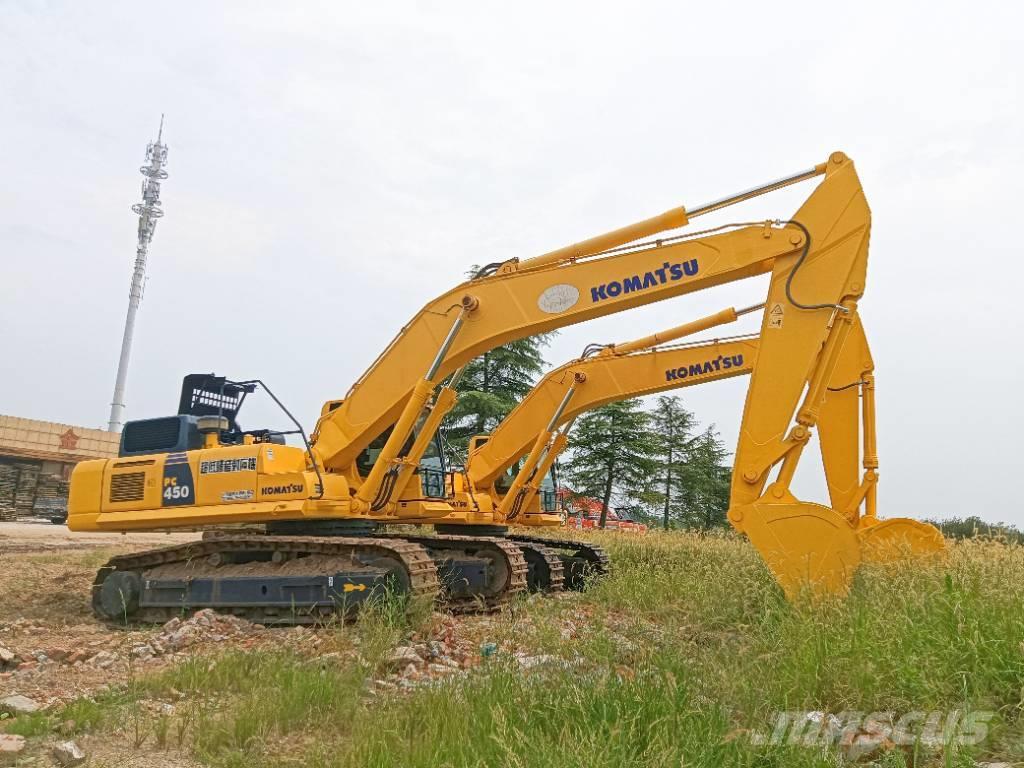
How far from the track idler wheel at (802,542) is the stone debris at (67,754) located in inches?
200

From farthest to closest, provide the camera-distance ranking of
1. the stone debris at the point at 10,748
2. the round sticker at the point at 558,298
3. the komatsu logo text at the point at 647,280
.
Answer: the round sticker at the point at 558,298
the komatsu logo text at the point at 647,280
the stone debris at the point at 10,748

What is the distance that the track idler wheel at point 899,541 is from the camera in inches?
266

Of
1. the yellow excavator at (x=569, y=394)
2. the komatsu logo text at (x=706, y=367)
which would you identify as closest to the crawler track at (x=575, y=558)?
the yellow excavator at (x=569, y=394)

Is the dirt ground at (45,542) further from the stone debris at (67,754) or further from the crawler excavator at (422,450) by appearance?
the stone debris at (67,754)

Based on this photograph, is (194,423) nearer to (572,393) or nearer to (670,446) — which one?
(572,393)

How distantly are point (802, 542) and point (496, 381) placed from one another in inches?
863

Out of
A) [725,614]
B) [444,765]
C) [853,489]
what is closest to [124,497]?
[725,614]

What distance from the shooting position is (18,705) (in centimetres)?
499

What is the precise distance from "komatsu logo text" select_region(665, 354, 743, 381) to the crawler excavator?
3142 mm

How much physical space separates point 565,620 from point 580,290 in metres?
3.59

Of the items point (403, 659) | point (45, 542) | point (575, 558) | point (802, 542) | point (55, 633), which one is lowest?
point (55, 633)

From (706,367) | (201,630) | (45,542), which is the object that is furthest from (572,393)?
(45,542)

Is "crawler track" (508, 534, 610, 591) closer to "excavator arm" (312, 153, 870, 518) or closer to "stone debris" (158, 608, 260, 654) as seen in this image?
"excavator arm" (312, 153, 870, 518)
